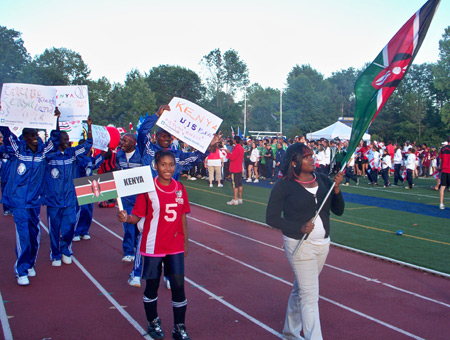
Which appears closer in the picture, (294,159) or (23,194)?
(294,159)

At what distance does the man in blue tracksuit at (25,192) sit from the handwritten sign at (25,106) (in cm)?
20

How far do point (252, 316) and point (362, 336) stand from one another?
1.25m

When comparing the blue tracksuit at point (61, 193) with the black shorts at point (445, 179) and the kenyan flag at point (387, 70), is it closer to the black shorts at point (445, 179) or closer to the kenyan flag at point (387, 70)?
the kenyan flag at point (387, 70)

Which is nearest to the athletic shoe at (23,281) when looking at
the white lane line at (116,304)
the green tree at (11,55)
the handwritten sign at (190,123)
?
the white lane line at (116,304)

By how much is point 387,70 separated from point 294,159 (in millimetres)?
1240

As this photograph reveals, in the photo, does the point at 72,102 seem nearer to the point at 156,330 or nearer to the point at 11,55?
the point at 156,330

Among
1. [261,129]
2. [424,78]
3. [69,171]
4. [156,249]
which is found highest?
[424,78]

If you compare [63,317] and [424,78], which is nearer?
[63,317]

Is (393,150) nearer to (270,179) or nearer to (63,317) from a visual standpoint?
(270,179)

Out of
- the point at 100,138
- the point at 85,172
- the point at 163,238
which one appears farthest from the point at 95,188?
the point at 100,138

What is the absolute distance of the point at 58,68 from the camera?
63812mm

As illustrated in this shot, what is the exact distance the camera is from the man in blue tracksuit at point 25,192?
6.38 metres

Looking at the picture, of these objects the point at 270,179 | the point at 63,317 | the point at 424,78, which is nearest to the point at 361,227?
the point at 63,317

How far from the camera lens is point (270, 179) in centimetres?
2339
